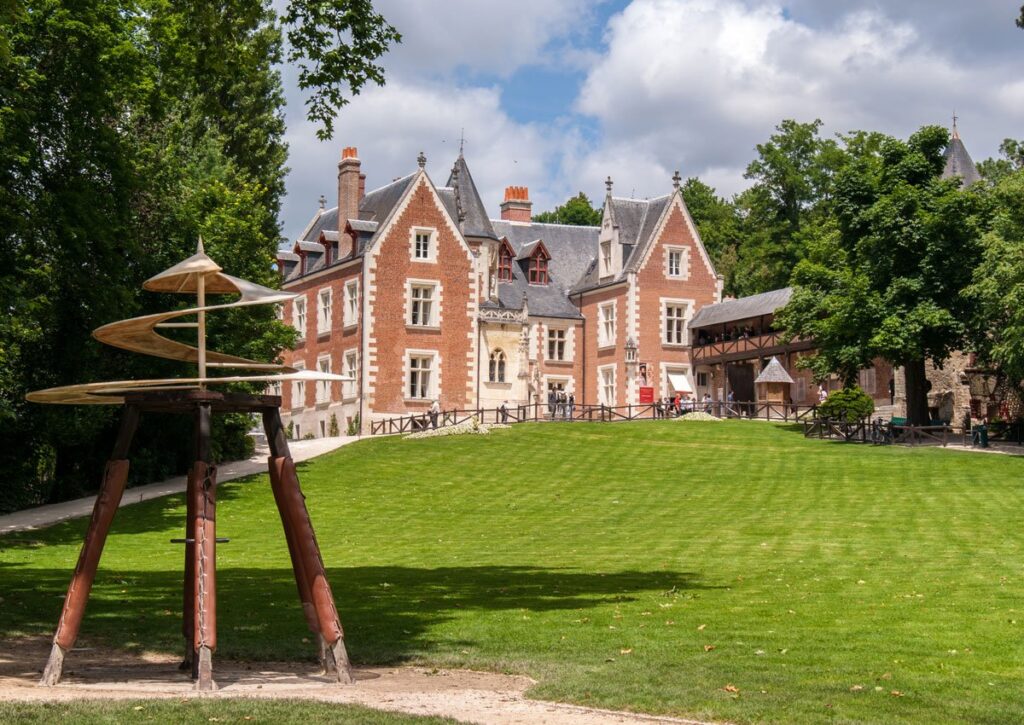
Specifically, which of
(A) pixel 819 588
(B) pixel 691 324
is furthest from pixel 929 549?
(B) pixel 691 324

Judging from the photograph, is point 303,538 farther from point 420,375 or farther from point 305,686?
point 420,375

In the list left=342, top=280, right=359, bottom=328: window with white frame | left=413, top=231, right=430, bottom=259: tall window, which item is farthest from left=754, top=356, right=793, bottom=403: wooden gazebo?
left=342, top=280, right=359, bottom=328: window with white frame

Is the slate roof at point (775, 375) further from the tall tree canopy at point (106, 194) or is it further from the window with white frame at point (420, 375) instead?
the tall tree canopy at point (106, 194)

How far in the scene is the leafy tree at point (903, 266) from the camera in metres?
48.0

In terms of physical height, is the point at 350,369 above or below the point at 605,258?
below

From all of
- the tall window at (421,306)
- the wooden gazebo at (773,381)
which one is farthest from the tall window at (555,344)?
the wooden gazebo at (773,381)

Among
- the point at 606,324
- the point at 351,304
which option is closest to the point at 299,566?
the point at 351,304

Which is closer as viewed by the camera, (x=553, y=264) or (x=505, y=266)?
(x=505, y=266)

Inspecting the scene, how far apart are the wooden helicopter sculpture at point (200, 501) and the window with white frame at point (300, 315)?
2046 inches

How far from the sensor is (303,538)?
1277 cm

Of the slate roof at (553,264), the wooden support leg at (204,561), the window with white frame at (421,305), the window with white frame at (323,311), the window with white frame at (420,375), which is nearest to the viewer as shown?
the wooden support leg at (204,561)

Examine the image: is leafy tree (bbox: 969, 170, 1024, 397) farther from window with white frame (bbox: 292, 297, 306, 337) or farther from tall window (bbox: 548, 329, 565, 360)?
window with white frame (bbox: 292, 297, 306, 337)

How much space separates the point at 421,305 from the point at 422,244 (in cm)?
259

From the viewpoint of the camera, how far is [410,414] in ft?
192
